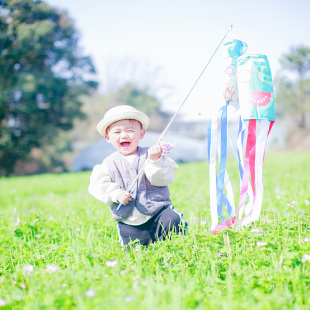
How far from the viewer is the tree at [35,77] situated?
1953cm

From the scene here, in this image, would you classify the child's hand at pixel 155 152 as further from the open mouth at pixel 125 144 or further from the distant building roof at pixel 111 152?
the distant building roof at pixel 111 152

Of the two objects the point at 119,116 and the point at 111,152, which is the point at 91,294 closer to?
the point at 119,116

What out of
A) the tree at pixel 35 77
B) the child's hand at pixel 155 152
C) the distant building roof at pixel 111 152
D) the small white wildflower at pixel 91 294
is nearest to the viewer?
the small white wildflower at pixel 91 294

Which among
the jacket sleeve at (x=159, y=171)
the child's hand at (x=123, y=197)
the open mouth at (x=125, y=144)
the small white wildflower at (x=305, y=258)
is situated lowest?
the small white wildflower at (x=305, y=258)

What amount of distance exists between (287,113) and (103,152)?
2074 centimetres

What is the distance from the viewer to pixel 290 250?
244 cm

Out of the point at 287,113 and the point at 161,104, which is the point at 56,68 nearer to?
the point at 161,104

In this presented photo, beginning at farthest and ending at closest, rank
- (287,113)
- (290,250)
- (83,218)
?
(287,113), (83,218), (290,250)

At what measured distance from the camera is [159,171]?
9.58 ft

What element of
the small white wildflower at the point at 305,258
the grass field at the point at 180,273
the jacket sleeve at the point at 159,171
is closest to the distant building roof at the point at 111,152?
the jacket sleeve at the point at 159,171

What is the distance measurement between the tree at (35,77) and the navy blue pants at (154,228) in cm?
1831

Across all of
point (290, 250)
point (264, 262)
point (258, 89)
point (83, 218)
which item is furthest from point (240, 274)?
point (83, 218)

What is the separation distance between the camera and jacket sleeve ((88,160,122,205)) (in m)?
3.00

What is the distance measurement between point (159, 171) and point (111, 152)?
22.8 m
